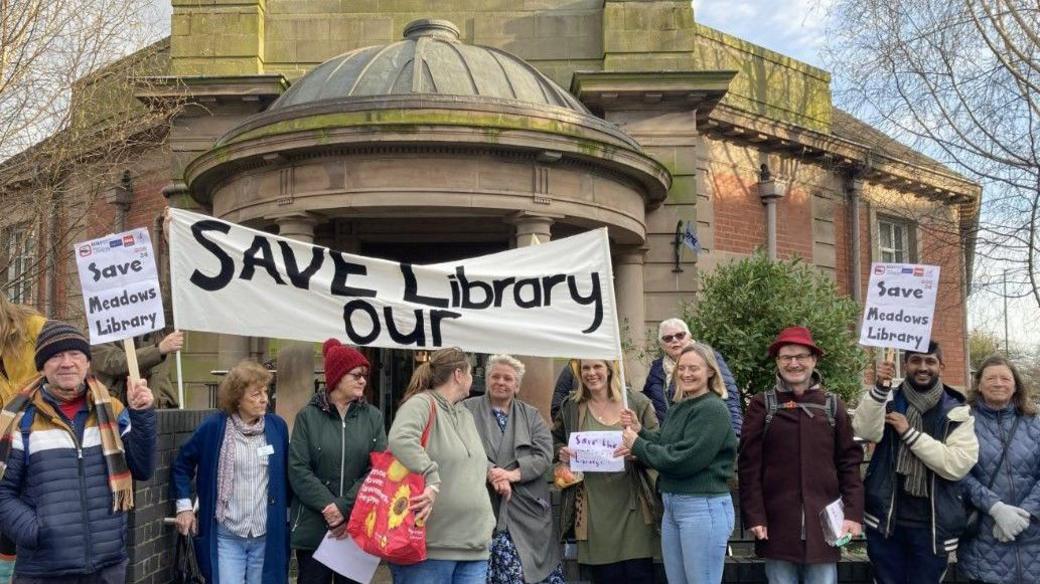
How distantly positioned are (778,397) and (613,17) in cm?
1136

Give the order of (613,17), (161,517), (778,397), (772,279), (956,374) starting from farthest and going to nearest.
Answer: (956,374) < (613,17) < (772,279) < (161,517) < (778,397)

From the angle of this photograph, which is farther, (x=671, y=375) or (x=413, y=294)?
(x=671, y=375)

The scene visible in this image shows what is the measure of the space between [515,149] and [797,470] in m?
7.31

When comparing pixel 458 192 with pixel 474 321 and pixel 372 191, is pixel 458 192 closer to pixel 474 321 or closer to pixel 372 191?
pixel 372 191

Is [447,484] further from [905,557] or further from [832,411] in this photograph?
[905,557]

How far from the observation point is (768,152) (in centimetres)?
1772

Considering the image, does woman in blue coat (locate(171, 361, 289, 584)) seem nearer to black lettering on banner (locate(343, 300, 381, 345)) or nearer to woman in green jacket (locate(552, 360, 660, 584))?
black lettering on banner (locate(343, 300, 381, 345))


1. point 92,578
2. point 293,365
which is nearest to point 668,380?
point 92,578

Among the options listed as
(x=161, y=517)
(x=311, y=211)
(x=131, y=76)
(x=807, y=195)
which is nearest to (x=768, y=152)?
(x=807, y=195)

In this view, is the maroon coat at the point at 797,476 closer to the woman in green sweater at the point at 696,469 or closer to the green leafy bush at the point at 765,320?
the woman in green sweater at the point at 696,469

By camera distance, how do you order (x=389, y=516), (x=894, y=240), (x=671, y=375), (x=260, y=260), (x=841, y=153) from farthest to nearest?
Result: (x=894, y=240) → (x=841, y=153) → (x=671, y=375) → (x=260, y=260) → (x=389, y=516)

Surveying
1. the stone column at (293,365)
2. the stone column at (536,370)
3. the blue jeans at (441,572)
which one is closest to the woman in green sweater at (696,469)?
the blue jeans at (441,572)

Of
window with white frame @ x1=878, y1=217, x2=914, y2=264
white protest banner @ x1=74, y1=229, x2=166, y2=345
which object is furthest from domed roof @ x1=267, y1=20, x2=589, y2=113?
window with white frame @ x1=878, y1=217, x2=914, y2=264

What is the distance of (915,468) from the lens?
5387 mm
